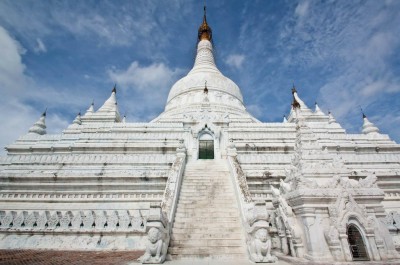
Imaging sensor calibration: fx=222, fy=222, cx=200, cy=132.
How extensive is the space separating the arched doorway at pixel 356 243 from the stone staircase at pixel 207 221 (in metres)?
3.19

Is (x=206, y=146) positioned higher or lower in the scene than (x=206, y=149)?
higher

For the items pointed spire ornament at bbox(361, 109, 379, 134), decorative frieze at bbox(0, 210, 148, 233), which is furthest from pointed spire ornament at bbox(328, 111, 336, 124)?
decorative frieze at bbox(0, 210, 148, 233)

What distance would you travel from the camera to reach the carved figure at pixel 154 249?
6953 millimetres

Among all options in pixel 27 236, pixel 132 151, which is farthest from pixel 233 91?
pixel 27 236

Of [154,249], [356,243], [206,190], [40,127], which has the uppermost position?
[40,127]

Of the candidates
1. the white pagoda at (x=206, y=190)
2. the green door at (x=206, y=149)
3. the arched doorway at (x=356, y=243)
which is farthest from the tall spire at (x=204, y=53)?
the arched doorway at (x=356, y=243)

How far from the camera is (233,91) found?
1310 inches

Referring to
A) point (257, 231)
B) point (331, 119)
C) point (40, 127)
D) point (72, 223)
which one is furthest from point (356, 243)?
point (40, 127)

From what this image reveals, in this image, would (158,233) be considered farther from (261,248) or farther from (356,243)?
(356,243)

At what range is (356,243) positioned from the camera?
627 centimetres

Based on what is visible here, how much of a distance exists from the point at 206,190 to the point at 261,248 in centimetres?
468

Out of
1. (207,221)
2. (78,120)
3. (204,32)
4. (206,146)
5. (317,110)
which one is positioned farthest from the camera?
(204,32)

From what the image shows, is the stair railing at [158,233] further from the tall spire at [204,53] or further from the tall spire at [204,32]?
the tall spire at [204,32]

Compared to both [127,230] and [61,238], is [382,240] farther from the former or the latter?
[61,238]
